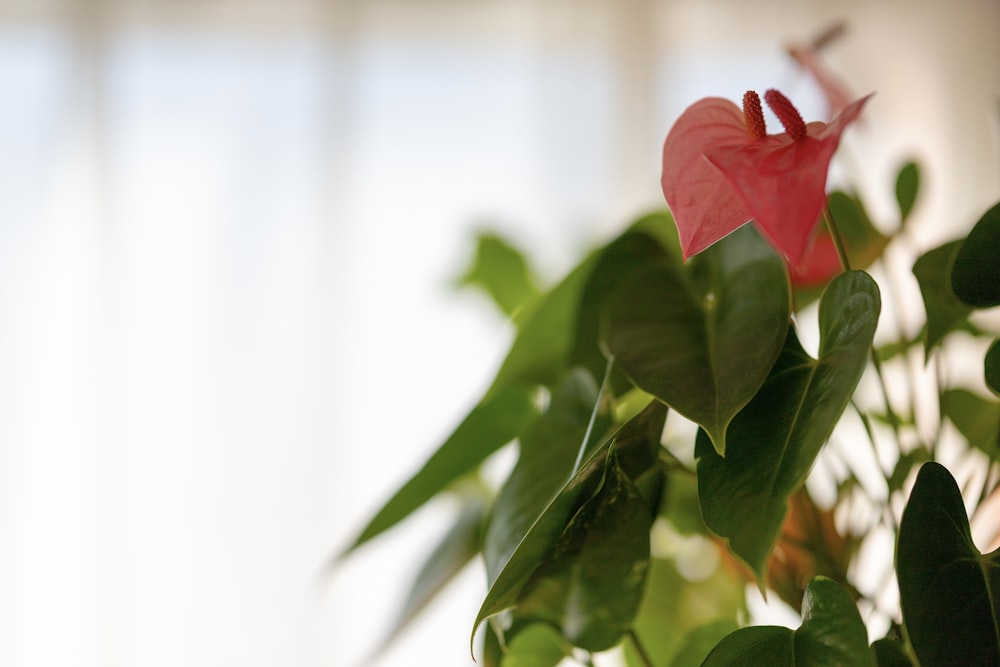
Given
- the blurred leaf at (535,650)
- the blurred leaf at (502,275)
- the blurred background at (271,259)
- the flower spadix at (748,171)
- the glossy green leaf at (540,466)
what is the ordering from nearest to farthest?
1. the flower spadix at (748,171)
2. the glossy green leaf at (540,466)
3. the blurred leaf at (535,650)
4. the blurred leaf at (502,275)
5. the blurred background at (271,259)

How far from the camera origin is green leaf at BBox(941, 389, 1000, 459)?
0.46 m

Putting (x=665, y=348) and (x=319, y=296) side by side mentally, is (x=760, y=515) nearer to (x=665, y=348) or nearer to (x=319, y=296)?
(x=665, y=348)

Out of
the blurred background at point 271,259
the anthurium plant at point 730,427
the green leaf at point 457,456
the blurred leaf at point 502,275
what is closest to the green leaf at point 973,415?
the anthurium plant at point 730,427

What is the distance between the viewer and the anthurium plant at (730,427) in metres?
0.32

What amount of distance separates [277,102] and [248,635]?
0.80 meters

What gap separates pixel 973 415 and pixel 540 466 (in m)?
0.27

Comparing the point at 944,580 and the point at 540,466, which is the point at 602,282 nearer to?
the point at 540,466

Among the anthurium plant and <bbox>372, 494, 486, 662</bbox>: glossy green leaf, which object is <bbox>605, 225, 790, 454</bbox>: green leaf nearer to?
the anthurium plant

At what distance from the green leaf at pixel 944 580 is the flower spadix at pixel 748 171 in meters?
0.12

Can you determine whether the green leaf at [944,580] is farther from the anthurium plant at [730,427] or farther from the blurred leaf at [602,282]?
the blurred leaf at [602,282]

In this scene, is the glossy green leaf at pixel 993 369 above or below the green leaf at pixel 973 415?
above

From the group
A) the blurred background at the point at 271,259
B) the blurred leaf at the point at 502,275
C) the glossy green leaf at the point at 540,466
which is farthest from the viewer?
the blurred background at the point at 271,259

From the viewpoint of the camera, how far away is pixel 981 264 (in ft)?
1.15

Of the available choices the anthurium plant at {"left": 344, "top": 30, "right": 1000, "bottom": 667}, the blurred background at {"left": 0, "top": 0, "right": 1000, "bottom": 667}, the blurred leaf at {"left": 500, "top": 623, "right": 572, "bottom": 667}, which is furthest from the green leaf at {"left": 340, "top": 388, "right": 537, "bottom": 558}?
the blurred background at {"left": 0, "top": 0, "right": 1000, "bottom": 667}
